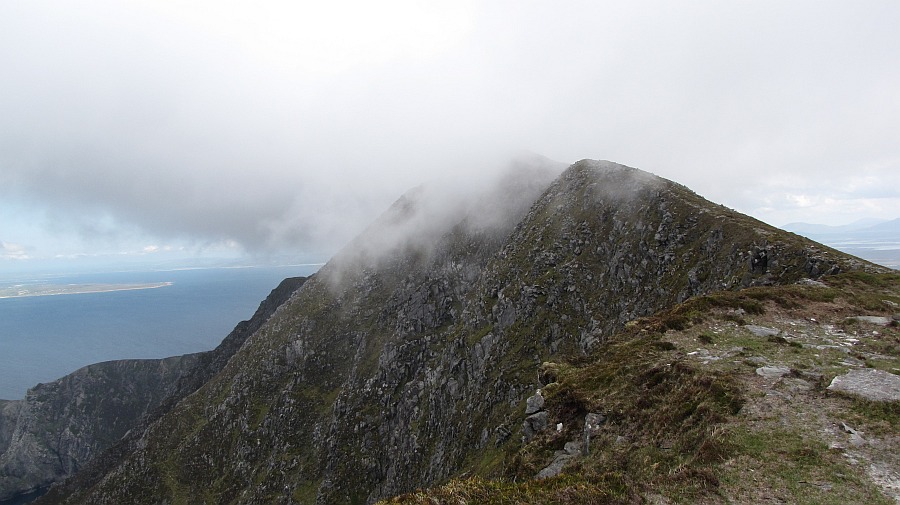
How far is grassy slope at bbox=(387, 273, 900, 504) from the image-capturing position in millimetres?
12000

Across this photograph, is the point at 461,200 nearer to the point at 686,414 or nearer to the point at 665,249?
the point at 665,249

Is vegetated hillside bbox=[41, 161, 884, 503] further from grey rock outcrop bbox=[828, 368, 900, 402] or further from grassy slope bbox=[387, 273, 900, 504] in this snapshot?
grey rock outcrop bbox=[828, 368, 900, 402]

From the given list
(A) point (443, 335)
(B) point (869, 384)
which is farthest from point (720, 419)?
(A) point (443, 335)

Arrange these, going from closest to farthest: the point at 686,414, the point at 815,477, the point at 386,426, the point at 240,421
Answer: the point at 815,477
the point at 686,414
the point at 386,426
the point at 240,421

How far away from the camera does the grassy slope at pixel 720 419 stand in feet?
39.4

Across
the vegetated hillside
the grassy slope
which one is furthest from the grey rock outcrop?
the vegetated hillside

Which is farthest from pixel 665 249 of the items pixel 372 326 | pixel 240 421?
pixel 240 421

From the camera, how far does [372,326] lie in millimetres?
150000

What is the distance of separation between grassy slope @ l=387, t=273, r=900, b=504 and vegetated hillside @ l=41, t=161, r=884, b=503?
1.02 metres

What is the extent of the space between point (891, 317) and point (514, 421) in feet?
145

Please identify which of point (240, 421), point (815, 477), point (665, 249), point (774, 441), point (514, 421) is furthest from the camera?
point (240, 421)

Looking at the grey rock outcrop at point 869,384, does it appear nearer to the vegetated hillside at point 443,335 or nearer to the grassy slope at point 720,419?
the grassy slope at point 720,419

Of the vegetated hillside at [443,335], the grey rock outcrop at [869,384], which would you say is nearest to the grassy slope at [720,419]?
the grey rock outcrop at [869,384]

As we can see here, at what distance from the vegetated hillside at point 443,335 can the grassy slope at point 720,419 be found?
102 cm
